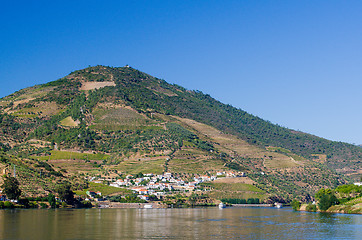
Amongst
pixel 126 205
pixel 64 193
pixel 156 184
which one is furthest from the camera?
pixel 156 184

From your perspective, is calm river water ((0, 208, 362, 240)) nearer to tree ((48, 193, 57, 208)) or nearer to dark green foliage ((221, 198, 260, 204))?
tree ((48, 193, 57, 208))

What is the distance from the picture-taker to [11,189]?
9388 cm

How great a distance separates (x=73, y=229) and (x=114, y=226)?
26.4 feet

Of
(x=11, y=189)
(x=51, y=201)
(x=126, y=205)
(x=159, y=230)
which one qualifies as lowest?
(x=126, y=205)

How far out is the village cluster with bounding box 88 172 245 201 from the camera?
144 meters

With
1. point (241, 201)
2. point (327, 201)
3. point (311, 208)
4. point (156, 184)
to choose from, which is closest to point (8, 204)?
point (156, 184)

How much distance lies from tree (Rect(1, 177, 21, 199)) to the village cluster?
4812 centimetres

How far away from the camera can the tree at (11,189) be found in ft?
307

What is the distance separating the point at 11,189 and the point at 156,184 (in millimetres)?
60893

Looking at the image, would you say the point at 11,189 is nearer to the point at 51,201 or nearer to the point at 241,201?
the point at 51,201

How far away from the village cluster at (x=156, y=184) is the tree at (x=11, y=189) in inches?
1895

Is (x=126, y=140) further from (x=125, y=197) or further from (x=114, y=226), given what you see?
(x=114, y=226)

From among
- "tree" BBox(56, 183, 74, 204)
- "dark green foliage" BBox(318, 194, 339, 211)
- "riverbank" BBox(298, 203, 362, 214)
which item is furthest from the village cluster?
"riverbank" BBox(298, 203, 362, 214)

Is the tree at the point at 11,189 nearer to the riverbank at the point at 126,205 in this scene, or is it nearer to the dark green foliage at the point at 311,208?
the riverbank at the point at 126,205
